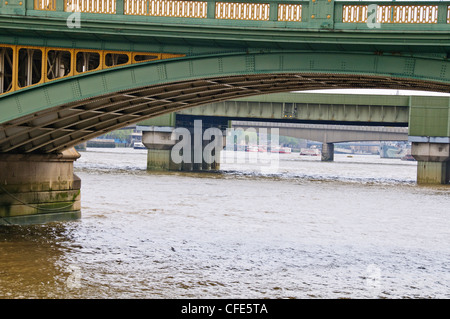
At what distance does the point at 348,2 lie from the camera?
20.2m

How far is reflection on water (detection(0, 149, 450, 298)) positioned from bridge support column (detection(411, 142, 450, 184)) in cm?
1957

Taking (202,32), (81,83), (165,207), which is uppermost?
(202,32)

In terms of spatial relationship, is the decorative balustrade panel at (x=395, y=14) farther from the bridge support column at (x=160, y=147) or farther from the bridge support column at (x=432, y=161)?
the bridge support column at (x=160, y=147)

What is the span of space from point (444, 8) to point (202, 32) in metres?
6.98

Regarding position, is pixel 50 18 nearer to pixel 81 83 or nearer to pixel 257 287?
pixel 81 83

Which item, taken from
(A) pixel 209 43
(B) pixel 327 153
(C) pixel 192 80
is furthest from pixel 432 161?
(B) pixel 327 153

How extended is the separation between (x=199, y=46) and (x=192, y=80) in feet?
3.51

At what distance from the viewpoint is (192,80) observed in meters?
21.1

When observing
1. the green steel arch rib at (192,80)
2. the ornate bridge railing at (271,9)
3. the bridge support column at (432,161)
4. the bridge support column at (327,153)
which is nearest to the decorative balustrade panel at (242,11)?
the ornate bridge railing at (271,9)

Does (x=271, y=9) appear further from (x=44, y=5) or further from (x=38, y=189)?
(x=38, y=189)

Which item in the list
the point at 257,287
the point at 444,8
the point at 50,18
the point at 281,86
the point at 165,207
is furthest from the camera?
the point at 165,207

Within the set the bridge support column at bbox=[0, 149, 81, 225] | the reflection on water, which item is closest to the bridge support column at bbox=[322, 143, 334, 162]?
the reflection on water

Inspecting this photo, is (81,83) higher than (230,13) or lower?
Answer: lower

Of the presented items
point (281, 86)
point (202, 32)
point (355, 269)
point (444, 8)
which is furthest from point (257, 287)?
point (281, 86)
